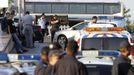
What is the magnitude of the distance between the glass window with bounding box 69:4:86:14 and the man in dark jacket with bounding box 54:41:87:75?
3324 centimetres

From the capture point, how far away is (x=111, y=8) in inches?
1599

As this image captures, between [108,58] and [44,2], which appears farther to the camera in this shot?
[44,2]

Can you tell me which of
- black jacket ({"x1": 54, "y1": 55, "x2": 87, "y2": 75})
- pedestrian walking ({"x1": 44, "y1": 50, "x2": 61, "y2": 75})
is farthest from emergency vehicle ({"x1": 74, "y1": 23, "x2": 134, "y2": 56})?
black jacket ({"x1": 54, "y1": 55, "x2": 87, "y2": 75})

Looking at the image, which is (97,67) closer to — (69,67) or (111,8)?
(69,67)

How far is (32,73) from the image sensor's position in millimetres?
9461

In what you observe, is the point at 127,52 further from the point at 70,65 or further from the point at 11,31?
the point at 11,31

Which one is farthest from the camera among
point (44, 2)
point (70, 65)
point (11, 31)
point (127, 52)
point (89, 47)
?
point (44, 2)

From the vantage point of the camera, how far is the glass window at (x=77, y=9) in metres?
43.2

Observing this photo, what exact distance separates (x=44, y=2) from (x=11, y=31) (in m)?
15.0

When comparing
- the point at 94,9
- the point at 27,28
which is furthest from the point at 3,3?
the point at 94,9

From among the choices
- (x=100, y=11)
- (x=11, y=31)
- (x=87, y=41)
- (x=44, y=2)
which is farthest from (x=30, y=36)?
(x=100, y=11)

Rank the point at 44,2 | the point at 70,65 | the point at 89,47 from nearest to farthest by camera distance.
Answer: the point at 70,65 → the point at 89,47 → the point at 44,2

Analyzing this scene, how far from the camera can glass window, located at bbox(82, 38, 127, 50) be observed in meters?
16.5

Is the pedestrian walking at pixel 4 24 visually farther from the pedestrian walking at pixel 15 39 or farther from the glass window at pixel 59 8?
the glass window at pixel 59 8
